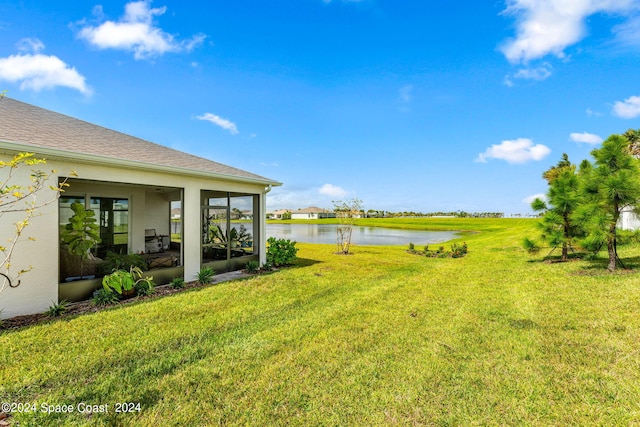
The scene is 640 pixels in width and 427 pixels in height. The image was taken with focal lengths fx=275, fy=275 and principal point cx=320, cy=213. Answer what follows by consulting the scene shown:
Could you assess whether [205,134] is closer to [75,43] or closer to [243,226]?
[75,43]

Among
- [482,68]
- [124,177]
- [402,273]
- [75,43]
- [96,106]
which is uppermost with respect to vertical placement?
[482,68]

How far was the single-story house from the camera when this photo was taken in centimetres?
476

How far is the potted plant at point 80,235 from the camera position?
19.8 feet

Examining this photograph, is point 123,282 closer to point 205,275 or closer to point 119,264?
point 119,264

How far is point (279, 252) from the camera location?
31.0ft

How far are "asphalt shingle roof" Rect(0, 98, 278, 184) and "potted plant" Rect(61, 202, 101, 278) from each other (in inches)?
64.1

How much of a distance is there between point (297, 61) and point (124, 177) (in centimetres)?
1001

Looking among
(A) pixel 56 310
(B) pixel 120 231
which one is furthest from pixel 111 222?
(A) pixel 56 310

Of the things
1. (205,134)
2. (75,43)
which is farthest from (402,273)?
(75,43)

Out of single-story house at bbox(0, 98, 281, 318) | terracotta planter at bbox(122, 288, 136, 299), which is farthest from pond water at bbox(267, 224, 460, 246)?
terracotta planter at bbox(122, 288, 136, 299)

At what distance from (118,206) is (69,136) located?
3270 mm

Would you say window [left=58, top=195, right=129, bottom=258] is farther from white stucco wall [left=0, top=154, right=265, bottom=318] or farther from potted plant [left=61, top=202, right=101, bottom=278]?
potted plant [left=61, top=202, right=101, bottom=278]

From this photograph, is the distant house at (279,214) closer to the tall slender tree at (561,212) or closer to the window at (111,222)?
the window at (111,222)

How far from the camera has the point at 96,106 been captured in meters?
9.16
